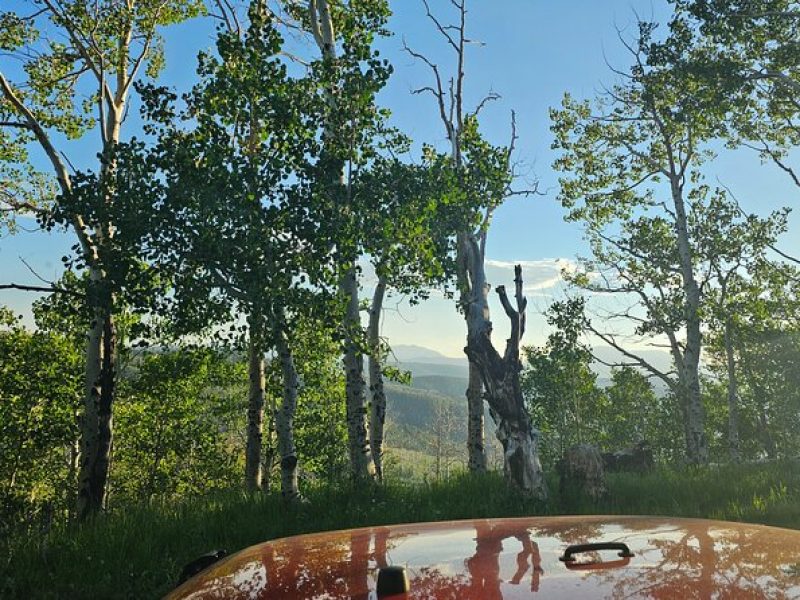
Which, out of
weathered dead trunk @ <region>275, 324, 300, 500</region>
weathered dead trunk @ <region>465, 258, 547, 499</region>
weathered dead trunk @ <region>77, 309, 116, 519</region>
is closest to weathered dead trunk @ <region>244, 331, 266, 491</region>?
weathered dead trunk @ <region>77, 309, 116, 519</region>

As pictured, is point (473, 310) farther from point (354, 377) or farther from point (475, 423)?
point (475, 423)

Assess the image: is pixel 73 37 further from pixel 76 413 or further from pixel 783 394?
pixel 783 394

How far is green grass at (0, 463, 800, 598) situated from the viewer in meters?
6.69

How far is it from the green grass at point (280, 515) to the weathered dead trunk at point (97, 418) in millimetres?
3504

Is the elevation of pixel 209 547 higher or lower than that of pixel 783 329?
lower

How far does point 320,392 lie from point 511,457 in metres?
22.0

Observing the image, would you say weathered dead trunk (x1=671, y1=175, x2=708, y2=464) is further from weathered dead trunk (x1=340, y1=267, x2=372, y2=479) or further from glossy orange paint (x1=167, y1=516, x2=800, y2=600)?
glossy orange paint (x1=167, y1=516, x2=800, y2=600)

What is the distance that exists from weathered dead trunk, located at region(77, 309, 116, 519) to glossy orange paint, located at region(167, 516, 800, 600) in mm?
11711

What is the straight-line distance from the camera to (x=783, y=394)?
39344 millimetres

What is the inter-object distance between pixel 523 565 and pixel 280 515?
816 centimetres

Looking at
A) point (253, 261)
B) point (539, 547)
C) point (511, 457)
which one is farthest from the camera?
point (511, 457)

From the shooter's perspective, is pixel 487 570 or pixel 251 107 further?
pixel 251 107

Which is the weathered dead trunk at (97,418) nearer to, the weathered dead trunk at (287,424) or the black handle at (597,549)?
the weathered dead trunk at (287,424)

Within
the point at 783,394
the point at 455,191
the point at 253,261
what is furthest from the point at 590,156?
the point at 783,394
